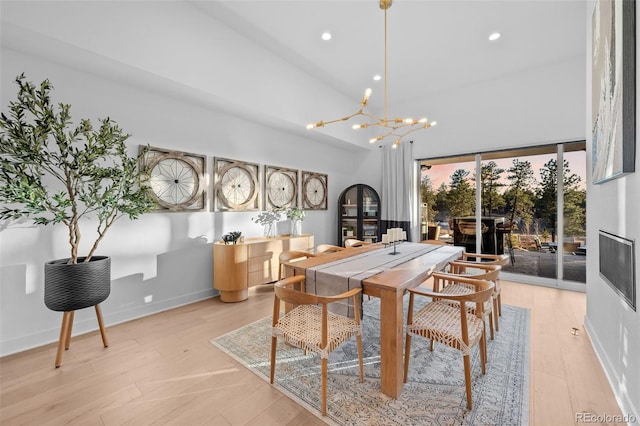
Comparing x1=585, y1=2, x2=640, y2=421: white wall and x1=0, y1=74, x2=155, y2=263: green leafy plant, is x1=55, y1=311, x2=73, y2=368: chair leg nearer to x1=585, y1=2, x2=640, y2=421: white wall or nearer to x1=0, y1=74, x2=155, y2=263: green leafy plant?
x1=0, y1=74, x2=155, y2=263: green leafy plant

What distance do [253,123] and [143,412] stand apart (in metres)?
3.56

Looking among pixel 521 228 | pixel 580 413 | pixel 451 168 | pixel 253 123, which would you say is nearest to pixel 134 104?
pixel 253 123

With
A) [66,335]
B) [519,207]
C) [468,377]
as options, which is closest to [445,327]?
[468,377]

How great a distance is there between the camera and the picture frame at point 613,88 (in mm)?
1456

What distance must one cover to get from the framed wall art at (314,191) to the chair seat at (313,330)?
3.11 meters

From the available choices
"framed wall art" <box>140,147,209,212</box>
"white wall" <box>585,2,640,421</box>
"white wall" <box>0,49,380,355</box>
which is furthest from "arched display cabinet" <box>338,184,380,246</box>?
"white wall" <box>585,2,640,421</box>

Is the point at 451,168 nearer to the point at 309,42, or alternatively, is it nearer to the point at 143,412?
the point at 309,42

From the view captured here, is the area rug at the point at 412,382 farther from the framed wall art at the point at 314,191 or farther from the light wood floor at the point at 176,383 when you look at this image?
the framed wall art at the point at 314,191

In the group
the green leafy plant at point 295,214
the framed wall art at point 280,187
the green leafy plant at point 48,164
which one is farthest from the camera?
the green leafy plant at point 295,214

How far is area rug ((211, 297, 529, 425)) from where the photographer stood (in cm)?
154

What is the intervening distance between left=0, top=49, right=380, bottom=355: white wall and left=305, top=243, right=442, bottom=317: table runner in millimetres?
2033

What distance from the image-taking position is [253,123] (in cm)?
404

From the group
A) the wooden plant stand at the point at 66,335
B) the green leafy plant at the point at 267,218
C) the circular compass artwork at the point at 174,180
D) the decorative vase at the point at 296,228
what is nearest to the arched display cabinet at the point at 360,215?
the decorative vase at the point at 296,228

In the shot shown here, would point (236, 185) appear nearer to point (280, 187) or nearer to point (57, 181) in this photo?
point (280, 187)
